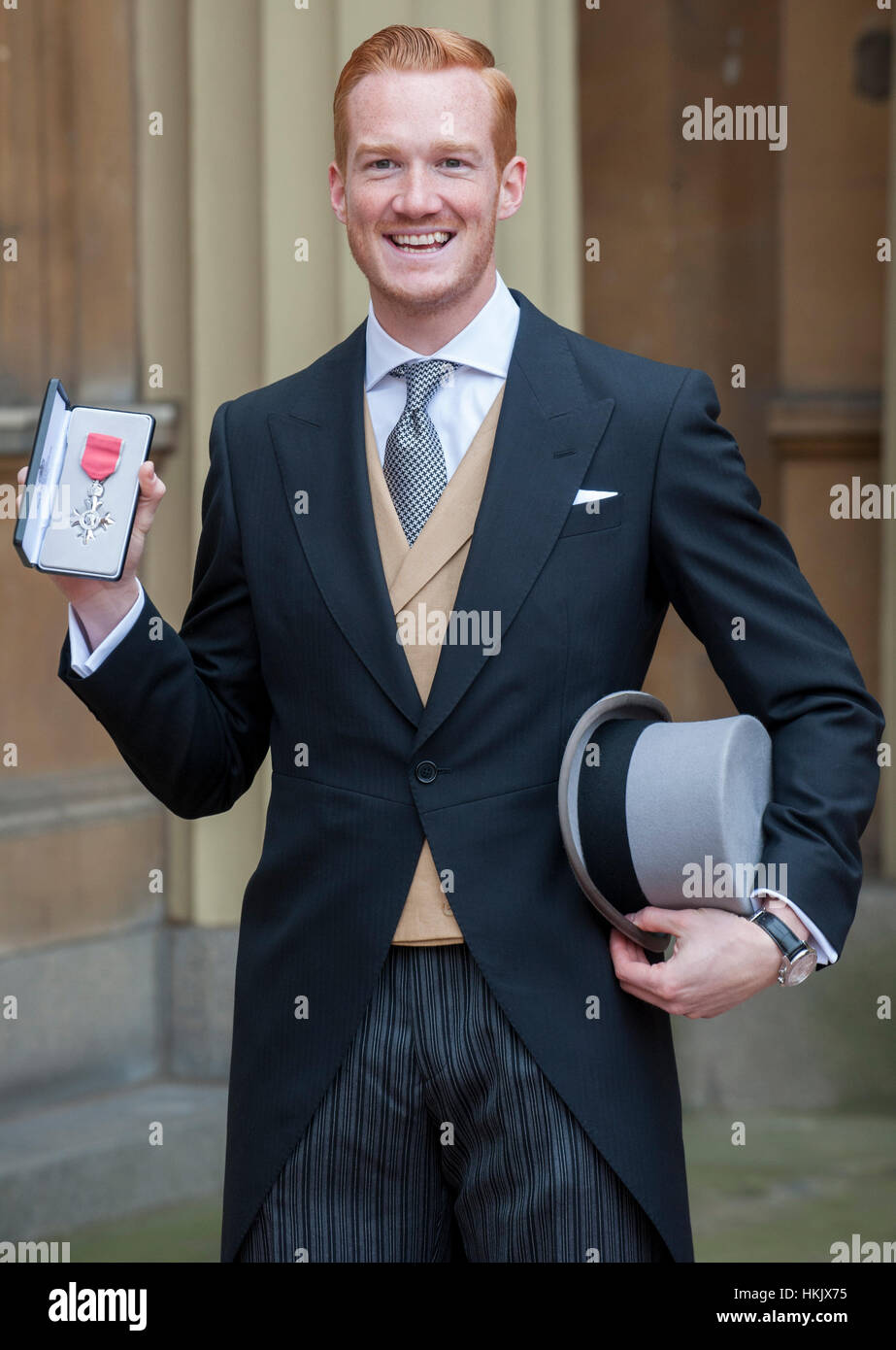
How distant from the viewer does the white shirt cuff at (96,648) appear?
2.10 m

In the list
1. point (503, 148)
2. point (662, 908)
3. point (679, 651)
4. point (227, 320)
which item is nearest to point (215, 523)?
point (503, 148)

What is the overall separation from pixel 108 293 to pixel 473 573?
3412 mm

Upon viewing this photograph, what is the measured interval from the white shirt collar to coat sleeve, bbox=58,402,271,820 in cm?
26

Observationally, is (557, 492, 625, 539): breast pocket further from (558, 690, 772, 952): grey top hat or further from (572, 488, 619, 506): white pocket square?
(558, 690, 772, 952): grey top hat

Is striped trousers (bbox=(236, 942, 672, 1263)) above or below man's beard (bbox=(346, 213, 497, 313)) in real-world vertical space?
below

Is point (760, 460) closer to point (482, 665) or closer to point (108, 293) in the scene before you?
point (108, 293)

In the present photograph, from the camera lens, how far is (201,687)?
88.0 inches

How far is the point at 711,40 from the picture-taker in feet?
18.8

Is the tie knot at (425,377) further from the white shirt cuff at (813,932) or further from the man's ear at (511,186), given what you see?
the white shirt cuff at (813,932)

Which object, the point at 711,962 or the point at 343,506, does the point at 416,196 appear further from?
the point at 711,962

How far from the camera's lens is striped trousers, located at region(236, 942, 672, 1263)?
2.02 meters

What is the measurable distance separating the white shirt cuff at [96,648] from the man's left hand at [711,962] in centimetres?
73

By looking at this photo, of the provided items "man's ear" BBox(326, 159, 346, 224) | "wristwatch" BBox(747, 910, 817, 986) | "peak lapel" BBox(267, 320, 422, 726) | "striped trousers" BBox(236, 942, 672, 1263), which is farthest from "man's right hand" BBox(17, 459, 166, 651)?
"wristwatch" BBox(747, 910, 817, 986)

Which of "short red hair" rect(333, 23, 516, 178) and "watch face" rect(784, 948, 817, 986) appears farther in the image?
"short red hair" rect(333, 23, 516, 178)
